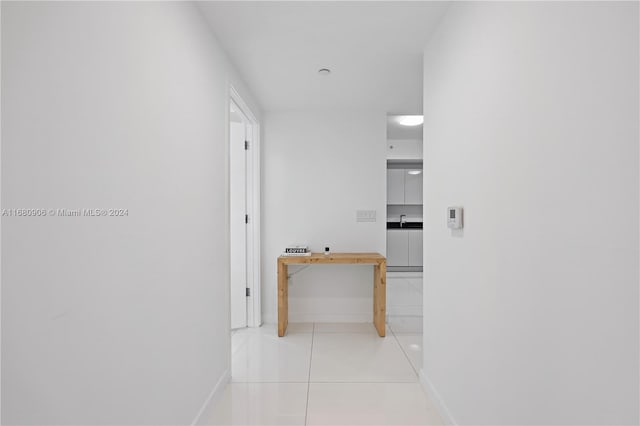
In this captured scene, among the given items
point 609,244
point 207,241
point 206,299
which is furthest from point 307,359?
point 609,244

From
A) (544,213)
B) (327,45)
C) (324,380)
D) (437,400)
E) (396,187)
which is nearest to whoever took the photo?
(544,213)

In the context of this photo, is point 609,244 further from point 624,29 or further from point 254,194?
point 254,194

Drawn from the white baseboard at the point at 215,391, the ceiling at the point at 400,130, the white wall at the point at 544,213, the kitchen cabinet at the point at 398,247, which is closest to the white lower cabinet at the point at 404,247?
the kitchen cabinet at the point at 398,247

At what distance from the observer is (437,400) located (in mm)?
2264

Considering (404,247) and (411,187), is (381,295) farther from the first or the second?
(411,187)

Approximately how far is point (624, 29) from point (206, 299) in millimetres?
2198

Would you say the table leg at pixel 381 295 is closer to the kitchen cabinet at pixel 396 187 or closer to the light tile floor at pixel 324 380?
the light tile floor at pixel 324 380

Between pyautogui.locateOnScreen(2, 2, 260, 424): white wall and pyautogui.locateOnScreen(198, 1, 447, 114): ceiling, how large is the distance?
0.37 meters

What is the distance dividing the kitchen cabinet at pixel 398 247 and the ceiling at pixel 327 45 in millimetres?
4010

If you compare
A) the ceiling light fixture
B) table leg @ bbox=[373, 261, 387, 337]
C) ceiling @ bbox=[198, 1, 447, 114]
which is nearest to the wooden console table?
table leg @ bbox=[373, 261, 387, 337]

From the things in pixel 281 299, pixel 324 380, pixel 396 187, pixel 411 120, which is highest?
pixel 411 120

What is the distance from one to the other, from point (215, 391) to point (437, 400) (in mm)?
1403

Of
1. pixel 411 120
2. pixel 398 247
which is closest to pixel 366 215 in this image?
pixel 411 120

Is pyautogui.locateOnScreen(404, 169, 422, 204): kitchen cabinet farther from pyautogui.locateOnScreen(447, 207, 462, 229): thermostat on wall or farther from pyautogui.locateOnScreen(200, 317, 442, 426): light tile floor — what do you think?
pyautogui.locateOnScreen(447, 207, 462, 229): thermostat on wall
